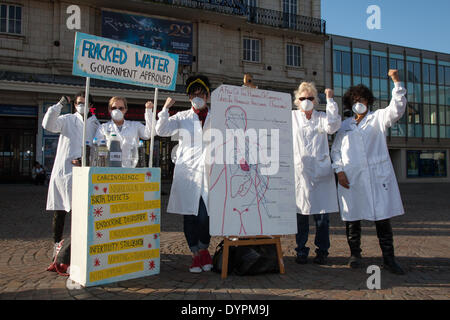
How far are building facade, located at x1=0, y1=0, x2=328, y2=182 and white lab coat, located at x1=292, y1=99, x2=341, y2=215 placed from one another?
559 inches

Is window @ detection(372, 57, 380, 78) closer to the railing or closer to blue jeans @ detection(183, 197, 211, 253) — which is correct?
the railing

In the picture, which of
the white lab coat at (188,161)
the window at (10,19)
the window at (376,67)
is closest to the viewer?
the white lab coat at (188,161)

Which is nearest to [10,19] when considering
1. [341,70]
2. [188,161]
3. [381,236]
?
[188,161]

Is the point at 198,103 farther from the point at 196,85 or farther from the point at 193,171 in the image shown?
the point at 193,171

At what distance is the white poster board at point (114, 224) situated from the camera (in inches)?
131

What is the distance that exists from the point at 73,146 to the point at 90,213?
A: 1.20 metres

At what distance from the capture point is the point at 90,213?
130 inches

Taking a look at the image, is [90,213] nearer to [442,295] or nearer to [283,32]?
[442,295]

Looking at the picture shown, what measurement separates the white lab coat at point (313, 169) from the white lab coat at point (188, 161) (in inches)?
45.7

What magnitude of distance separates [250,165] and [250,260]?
969 millimetres

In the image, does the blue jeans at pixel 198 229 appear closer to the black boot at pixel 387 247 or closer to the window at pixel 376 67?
the black boot at pixel 387 247

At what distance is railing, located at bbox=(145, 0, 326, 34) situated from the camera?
18.8 metres

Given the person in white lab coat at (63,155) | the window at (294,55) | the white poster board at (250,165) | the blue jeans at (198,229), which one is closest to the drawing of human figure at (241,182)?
the white poster board at (250,165)
